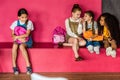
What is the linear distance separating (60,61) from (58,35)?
45 centimetres

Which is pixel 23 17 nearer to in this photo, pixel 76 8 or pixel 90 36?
pixel 76 8

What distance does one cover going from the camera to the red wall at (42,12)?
5.20 m

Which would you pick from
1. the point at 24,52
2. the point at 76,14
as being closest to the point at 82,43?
the point at 76,14

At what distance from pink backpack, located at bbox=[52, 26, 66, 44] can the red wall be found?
0.17 m

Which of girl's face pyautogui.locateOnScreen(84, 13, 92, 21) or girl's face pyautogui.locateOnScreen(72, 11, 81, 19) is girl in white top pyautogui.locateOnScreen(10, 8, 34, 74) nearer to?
girl's face pyautogui.locateOnScreen(72, 11, 81, 19)

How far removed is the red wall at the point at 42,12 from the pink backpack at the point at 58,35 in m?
0.17

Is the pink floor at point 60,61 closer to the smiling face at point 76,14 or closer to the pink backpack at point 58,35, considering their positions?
the pink backpack at point 58,35

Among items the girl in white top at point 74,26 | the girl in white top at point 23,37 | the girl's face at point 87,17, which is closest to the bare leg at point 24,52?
the girl in white top at point 23,37


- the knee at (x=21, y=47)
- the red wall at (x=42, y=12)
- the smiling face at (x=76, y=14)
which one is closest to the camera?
the knee at (x=21, y=47)

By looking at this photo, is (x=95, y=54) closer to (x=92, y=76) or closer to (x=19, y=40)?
(x=92, y=76)

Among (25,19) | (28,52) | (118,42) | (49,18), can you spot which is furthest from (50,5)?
(118,42)

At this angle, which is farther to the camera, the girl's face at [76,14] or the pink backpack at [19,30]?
the girl's face at [76,14]

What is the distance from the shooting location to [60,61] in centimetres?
480

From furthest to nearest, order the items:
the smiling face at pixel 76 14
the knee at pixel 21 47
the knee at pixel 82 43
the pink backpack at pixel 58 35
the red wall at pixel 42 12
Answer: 1. the red wall at pixel 42 12
2. the pink backpack at pixel 58 35
3. the smiling face at pixel 76 14
4. the knee at pixel 82 43
5. the knee at pixel 21 47
